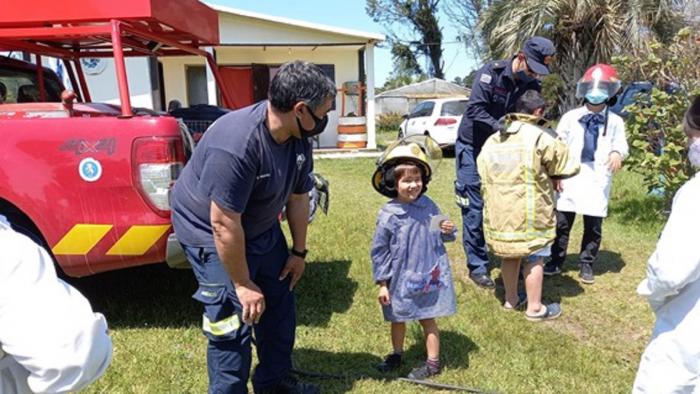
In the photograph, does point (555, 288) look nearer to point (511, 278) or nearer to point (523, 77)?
point (511, 278)

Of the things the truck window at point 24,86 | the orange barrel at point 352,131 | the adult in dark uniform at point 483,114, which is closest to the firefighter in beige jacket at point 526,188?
the adult in dark uniform at point 483,114

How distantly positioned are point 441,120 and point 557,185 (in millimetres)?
9336

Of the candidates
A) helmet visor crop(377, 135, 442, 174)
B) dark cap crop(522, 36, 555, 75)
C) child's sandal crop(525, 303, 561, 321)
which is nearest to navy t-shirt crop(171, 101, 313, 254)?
helmet visor crop(377, 135, 442, 174)

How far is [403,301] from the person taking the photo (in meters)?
3.00

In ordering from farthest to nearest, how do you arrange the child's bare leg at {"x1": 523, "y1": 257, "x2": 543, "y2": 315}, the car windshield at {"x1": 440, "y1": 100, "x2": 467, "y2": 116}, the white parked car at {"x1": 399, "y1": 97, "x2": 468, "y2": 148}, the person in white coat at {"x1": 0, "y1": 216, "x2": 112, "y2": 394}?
the car windshield at {"x1": 440, "y1": 100, "x2": 467, "y2": 116} < the white parked car at {"x1": 399, "y1": 97, "x2": 468, "y2": 148} < the child's bare leg at {"x1": 523, "y1": 257, "x2": 543, "y2": 315} < the person in white coat at {"x1": 0, "y1": 216, "x2": 112, "y2": 394}

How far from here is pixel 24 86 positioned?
4.97m

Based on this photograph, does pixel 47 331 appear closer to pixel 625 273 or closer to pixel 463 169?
→ pixel 463 169

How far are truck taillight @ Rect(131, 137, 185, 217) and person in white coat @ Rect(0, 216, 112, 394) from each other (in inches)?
71.9

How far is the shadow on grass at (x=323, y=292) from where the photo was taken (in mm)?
3900

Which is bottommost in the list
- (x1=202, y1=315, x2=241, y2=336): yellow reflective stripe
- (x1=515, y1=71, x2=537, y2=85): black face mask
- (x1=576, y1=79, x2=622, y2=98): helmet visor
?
(x1=202, y1=315, x2=241, y2=336): yellow reflective stripe

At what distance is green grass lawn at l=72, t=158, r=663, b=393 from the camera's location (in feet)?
9.98

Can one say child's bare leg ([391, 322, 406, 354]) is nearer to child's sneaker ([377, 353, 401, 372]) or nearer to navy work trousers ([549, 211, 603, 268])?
child's sneaker ([377, 353, 401, 372])

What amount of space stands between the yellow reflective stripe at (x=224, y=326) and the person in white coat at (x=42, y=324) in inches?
46.4

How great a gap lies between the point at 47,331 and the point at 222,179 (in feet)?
3.48
